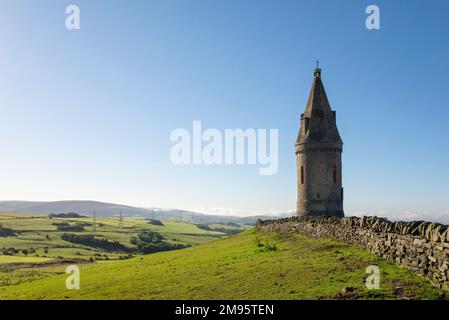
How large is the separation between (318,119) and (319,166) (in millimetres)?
6595

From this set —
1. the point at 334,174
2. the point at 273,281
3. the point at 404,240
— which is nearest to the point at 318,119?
the point at 334,174

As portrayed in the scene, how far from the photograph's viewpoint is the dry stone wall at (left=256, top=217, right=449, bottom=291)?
1261cm

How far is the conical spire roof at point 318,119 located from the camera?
164ft

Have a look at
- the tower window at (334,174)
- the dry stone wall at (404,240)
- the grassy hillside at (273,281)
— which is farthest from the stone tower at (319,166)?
the grassy hillside at (273,281)

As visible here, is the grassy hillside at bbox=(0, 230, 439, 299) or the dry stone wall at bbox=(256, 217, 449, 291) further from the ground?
the dry stone wall at bbox=(256, 217, 449, 291)

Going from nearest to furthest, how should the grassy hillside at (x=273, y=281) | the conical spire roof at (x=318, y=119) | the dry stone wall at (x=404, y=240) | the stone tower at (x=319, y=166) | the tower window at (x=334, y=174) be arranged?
the dry stone wall at (x=404, y=240), the grassy hillside at (x=273, y=281), the stone tower at (x=319, y=166), the tower window at (x=334, y=174), the conical spire roof at (x=318, y=119)

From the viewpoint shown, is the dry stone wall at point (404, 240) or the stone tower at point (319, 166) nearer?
the dry stone wall at point (404, 240)

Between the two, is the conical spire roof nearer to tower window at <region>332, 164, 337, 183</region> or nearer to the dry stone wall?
tower window at <region>332, 164, 337, 183</region>

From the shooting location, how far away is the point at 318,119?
51281 millimetres

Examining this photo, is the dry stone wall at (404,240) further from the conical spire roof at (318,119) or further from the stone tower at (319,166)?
the conical spire roof at (318,119)

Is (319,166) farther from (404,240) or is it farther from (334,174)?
(404,240)

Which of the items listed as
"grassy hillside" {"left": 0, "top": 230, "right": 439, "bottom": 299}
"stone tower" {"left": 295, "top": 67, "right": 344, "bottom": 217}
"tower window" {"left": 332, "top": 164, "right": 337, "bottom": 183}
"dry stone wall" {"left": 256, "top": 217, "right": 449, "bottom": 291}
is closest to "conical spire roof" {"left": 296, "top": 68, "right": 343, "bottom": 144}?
"stone tower" {"left": 295, "top": 67, "right": 344, "bottom": 217}
